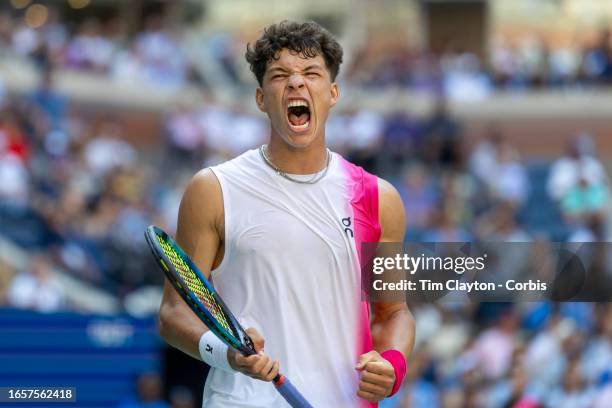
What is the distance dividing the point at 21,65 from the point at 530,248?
12530 mm

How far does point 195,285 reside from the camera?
4625 mm

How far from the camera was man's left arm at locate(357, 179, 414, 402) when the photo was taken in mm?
4691

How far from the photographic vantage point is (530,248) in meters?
8.37

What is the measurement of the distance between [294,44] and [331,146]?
44.2ft

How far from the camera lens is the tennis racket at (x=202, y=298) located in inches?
177

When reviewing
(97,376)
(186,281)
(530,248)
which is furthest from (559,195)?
(186,281)

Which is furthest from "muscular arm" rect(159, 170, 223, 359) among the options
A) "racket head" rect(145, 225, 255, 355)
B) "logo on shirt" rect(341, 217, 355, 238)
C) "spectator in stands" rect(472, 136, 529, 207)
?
"spectator in stands" rect(472, 136, 529, 207)

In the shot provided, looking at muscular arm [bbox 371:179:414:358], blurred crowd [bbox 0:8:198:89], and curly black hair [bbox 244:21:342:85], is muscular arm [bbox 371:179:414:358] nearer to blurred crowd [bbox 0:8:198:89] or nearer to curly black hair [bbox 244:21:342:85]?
curly black hair [bbox 244:21:342:85]

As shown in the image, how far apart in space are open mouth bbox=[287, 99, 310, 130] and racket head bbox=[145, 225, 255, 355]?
0.60 m

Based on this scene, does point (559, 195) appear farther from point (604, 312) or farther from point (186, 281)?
point (186, 281)

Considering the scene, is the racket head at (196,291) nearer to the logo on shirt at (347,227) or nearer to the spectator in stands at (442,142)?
the logo on shirt at (347,227)

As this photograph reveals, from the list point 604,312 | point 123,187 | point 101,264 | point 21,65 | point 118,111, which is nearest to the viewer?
point 604,312

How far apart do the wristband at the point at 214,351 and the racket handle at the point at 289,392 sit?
0.51ft

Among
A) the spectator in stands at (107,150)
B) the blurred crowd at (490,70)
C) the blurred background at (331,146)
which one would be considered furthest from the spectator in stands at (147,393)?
the blurred crowd at (490,70)
